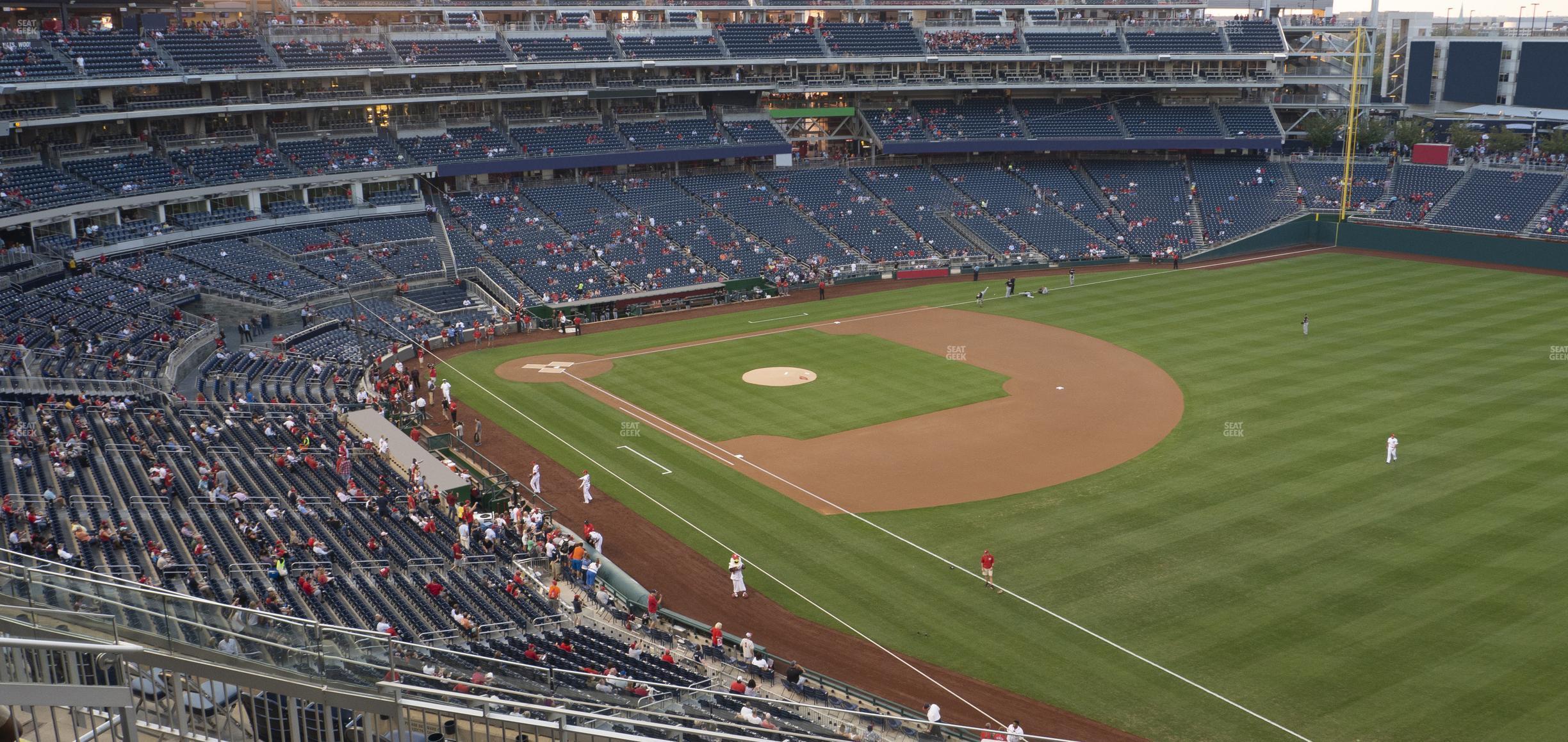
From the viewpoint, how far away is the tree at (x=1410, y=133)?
7512 cm

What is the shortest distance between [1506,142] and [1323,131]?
1032 cm

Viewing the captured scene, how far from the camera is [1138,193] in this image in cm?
7281

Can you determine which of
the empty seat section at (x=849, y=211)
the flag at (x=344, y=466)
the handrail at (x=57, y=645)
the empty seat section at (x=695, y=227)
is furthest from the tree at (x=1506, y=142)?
the handrail at (x=57, y=645)

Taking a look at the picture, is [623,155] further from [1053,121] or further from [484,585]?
[484,585]

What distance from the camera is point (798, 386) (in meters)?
42.9

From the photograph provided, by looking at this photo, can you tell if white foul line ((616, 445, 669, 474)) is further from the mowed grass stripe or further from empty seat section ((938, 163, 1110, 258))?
empty seat section ((938, 163, 1110, 258))

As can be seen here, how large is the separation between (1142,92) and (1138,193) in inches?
394

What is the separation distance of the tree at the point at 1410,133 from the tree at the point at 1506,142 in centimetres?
391

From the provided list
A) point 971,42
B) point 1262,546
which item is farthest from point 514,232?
point 1262,546

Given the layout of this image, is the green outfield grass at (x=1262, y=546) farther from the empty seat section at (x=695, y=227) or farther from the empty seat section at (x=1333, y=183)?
the empty seat section at (x=1333, y=183)

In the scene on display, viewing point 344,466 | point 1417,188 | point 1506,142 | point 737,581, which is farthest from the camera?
point 1506,142

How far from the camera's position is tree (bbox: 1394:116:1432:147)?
246ft

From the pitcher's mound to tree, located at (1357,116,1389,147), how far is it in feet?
168

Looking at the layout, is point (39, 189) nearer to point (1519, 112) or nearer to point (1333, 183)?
point (1333, 183)
